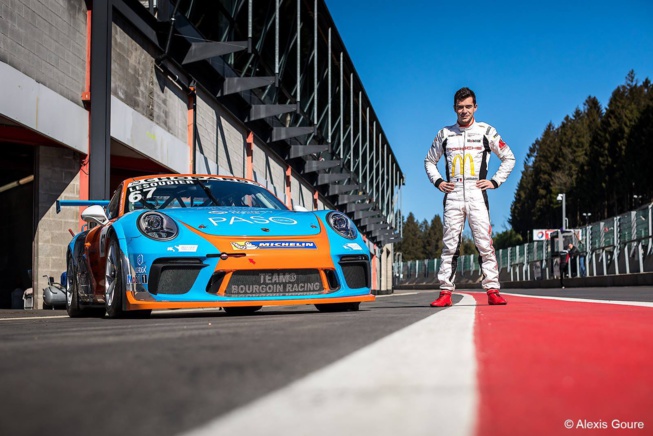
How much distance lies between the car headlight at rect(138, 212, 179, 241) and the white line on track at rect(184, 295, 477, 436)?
3443 millimetres

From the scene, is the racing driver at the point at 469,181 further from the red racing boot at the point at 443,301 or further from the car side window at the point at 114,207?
the car side window at the point at 114,207

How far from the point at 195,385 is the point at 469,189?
543 centimetres

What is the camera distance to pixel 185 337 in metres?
3.19

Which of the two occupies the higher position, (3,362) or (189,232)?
(189,232)

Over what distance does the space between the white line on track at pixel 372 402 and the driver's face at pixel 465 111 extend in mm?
4908

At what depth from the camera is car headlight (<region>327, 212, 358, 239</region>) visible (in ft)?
20.7

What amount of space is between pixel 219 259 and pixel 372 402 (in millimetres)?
4084

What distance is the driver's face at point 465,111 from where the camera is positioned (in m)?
7.07

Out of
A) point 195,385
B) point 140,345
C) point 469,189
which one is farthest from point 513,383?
point 469,189

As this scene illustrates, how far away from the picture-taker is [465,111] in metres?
7.07

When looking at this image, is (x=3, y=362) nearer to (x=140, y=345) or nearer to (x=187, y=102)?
(x=140, y=345)

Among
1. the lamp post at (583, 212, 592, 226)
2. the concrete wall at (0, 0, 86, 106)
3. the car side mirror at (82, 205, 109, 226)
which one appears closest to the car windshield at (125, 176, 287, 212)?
the car side mirror at (82, 205, 109, 226)

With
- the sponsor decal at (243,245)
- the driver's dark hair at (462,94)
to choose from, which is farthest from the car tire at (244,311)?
the driver's dark hair at (462,94)

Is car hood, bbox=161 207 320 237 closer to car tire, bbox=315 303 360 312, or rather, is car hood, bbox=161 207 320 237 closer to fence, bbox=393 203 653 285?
car tire, bbox=315 303 360 312
